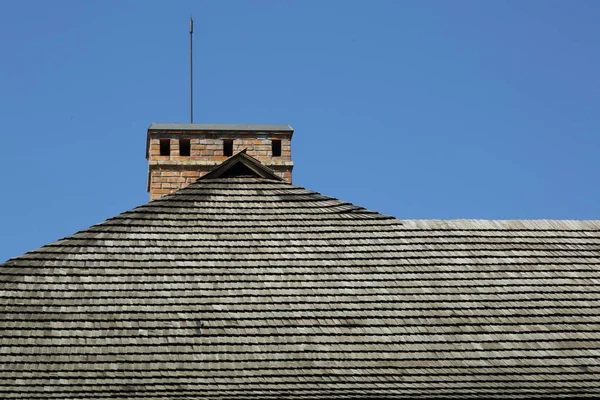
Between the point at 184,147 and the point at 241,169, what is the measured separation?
2.61 metres

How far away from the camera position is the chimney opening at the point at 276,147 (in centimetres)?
1945

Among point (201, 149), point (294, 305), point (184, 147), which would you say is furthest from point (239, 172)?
point (294, 305)

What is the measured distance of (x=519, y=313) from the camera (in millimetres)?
15000

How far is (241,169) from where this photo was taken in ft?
55.5

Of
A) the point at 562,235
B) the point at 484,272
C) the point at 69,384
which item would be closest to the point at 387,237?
the point at 484,272

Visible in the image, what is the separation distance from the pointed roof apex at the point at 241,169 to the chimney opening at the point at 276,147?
2540mm

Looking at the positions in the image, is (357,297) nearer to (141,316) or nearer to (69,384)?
(141,316)

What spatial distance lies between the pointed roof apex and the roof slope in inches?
5.1

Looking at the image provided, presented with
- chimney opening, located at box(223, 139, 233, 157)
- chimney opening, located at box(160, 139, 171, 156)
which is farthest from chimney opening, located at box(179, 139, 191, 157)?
chimney opening, located at box(223, 139, 233, 157)

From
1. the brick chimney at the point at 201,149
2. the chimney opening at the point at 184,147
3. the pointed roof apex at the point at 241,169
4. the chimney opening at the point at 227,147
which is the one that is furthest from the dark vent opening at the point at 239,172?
the chimney opening at the point at 184,147

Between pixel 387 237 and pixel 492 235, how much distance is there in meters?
1.38

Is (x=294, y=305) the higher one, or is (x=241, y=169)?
(x=241, y=169)

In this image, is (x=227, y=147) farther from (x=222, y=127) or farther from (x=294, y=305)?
(x=294, y=305)

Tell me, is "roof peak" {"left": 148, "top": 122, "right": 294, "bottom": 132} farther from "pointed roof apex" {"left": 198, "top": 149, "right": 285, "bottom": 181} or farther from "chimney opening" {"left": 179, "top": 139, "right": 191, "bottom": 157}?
"pointed roof apex" {"left": 198, "top": 149, "right": 285, "bottom": 181}
